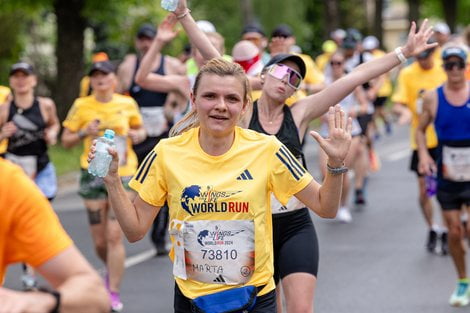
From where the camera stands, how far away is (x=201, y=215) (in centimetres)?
484

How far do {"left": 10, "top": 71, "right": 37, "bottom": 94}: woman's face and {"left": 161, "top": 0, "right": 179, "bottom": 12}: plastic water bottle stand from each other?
3805 mm

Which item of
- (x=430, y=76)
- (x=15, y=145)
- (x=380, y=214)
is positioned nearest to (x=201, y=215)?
(x=15, y=145)

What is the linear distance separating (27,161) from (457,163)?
3.67m

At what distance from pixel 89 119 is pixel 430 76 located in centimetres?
417

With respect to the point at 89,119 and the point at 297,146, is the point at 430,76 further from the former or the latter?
the point at 297,146

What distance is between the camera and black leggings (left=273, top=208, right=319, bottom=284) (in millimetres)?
6113

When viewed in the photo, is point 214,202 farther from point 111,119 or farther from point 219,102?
point 111,119

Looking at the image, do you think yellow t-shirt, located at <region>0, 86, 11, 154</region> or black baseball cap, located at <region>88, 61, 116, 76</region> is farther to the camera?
yellow t-shirt, located at <region>0, 86, 11, 154</region>

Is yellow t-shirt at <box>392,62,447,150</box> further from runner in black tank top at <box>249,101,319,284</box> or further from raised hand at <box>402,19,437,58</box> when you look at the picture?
raised hand at <box>402,19,437,58</box>

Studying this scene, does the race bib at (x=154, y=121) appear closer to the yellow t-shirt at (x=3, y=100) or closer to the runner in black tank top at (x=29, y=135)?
the runner in black tank top at (x=29, y=135)

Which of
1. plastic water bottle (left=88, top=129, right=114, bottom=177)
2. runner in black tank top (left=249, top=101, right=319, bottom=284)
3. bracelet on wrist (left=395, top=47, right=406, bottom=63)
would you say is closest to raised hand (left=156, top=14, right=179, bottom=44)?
runner in black tank top (left=249, top=101, right=319, bottom=284)

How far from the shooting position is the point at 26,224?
10.0 ft

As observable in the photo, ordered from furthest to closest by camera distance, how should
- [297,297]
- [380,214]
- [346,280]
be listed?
[380,214] < [346,280] < [297,297]

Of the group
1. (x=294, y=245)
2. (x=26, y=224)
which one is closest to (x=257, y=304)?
(x=294, y=245)
